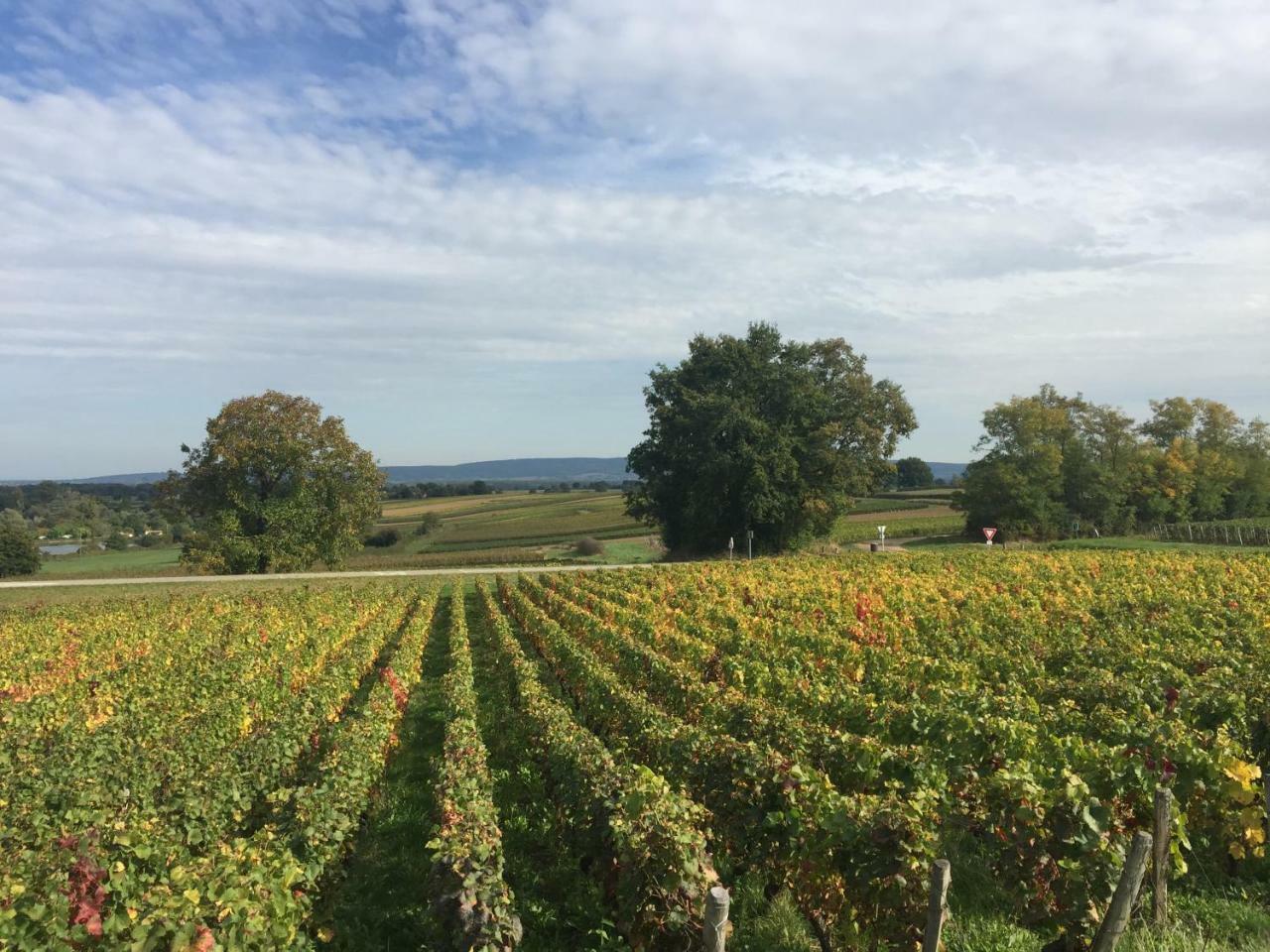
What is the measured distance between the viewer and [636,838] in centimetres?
548

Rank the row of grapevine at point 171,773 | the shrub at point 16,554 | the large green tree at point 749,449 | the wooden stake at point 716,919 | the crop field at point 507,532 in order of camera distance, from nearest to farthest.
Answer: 1. the wooden stake at point 716,919
2. the row of grapevine at point 171,773
3. the large green tree at point 749,449
4. the crop field at point 507,532
5. the shrub at point 16,554

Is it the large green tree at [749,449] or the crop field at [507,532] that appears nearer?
the large green tree at [749,449]

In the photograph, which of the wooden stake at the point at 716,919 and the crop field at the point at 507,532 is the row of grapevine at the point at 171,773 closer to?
the wooden stake at the point at 716,919

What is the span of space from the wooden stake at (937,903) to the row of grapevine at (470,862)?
2606 mm

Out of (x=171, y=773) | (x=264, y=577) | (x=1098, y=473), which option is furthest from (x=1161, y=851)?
(x=1098, y=473)

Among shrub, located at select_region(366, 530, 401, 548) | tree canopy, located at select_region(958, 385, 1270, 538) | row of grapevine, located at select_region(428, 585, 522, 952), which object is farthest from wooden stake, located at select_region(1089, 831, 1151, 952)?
shrub, located at select_region(366, 530, 401, 548)

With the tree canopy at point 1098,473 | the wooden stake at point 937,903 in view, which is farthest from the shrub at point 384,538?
the wooden stake at point 937,903

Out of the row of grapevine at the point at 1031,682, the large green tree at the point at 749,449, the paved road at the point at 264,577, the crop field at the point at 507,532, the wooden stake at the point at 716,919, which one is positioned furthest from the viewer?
the crop field at the point at 507,532

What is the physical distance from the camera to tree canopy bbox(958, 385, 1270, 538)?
57.0 metres

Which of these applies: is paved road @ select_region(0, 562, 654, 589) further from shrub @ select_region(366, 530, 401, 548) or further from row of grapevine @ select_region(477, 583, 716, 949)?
shrub @ select_region(366, 530, 401, 548)

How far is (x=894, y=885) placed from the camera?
5.07 m

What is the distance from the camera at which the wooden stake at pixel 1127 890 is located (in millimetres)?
4461

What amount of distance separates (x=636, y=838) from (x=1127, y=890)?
3.09 m

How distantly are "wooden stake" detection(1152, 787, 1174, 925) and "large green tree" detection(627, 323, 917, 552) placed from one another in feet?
119
